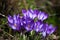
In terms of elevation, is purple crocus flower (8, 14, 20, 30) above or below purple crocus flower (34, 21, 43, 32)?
above

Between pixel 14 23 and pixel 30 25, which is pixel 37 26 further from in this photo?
pixel 14 23

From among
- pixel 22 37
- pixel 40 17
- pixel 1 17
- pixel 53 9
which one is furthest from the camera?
pixel 53 9

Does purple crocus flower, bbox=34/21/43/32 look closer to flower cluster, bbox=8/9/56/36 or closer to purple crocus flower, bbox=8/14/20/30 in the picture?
flower cluster, bbox=8/9/56/36

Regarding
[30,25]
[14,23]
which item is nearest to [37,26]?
[30,25]

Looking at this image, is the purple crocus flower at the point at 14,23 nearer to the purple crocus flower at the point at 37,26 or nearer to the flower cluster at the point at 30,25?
the flower cluster at the point at 30,25

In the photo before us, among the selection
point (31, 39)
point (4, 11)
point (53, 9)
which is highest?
point (53, 9)

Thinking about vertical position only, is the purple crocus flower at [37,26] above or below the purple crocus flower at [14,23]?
below

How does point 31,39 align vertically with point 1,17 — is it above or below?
below

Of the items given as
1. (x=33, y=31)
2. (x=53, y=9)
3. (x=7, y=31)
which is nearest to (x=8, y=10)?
(x=7, y=31)

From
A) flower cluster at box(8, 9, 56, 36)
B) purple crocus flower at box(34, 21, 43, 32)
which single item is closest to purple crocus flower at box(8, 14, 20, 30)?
flower cluster at box(8, 9, 56, 36)

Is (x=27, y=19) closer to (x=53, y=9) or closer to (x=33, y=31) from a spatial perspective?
(x=33, y=31)

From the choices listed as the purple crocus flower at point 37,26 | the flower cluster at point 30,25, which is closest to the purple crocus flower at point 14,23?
the flower cluster at point 30,25
